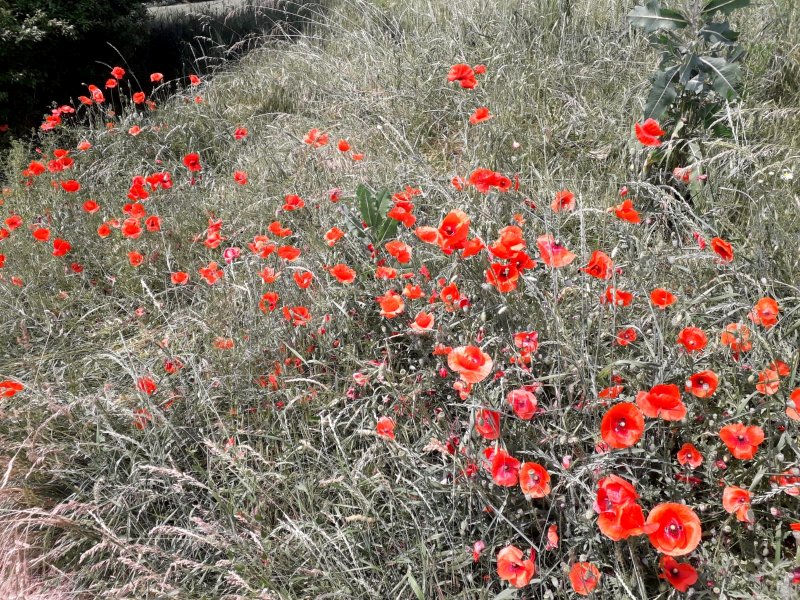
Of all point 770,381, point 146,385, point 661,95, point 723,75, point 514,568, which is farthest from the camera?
point 661,95

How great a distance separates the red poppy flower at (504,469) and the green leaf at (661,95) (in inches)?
66.0

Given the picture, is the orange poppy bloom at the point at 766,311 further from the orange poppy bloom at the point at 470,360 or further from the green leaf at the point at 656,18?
the green leaf at the point at 656,18

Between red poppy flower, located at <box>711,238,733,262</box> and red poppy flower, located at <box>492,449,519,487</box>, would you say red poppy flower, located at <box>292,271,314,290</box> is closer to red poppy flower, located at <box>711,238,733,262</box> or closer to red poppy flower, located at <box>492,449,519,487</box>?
red poppy flower, located at <box>492,449,519,487</box>

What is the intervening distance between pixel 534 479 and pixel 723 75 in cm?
180

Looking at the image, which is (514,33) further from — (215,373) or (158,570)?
(158,570)

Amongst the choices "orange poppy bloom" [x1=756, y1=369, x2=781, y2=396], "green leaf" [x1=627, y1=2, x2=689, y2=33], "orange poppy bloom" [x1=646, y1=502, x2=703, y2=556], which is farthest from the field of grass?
"green leaf" [x1=627, y1=2, x2=689, y2=33]

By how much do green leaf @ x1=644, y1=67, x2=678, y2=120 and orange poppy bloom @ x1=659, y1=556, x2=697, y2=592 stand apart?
1.75m

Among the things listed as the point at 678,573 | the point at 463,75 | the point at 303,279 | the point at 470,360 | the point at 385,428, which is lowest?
the point at 678,573

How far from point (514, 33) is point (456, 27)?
0.36 m

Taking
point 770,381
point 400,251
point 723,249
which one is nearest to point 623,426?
point 770,381

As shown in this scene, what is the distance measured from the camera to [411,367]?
178 cm

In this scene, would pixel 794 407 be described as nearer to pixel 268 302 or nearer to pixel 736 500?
pixel 736 500

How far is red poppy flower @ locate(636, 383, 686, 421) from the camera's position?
1222mm

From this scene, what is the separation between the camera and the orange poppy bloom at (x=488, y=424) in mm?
1317
